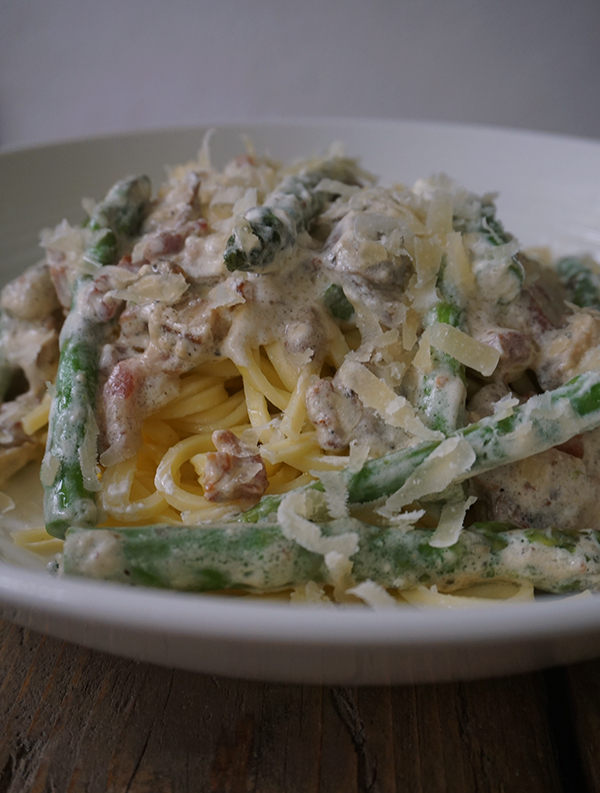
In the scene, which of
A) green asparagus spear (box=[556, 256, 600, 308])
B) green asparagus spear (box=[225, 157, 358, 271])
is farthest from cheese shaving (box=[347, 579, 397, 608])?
green asparagus spear (box=[556, 256, 600, 308])

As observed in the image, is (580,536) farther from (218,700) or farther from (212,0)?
(212,0)

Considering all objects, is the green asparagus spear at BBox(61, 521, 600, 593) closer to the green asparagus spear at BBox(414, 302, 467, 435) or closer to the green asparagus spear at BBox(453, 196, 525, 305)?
the green asparagus spear at BBox(414, 302, 467, 435)

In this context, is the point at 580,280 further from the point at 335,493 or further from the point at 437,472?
the point at 335,493

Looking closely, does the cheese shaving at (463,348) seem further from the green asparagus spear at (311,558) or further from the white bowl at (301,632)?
the white bowl at (301,632)

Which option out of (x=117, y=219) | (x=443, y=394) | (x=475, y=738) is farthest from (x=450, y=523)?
(x=117, y=219)

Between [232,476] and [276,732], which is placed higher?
[232,476]

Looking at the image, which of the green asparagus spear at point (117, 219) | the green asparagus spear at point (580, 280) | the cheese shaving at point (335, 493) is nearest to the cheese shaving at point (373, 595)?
the cheese shaving at point (335, 493)
